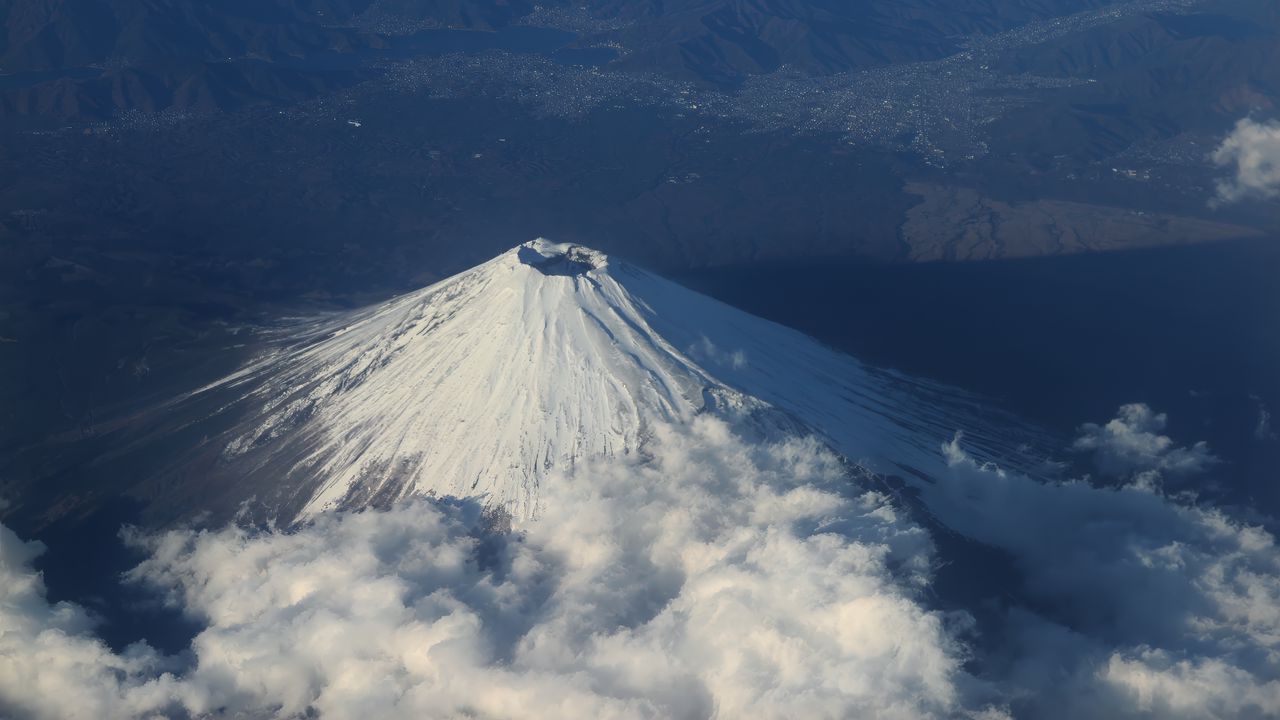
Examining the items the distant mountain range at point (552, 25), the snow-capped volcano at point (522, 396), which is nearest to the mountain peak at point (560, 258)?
the snow-capped volcano at point (522, 396)

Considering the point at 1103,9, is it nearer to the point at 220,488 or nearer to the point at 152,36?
the point at 152,36

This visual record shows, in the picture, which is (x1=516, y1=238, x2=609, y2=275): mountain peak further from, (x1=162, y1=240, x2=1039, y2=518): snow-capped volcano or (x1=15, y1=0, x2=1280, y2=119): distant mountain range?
(x1=15, y1=0, x2=1280, y2=119): distant mountain range

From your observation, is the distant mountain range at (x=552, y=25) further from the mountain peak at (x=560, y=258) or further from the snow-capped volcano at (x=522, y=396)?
the mountain peak at (x=560, y=258)

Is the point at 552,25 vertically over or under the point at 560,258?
over

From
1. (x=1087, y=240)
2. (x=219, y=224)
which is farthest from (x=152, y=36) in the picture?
(x=1087, y=240)

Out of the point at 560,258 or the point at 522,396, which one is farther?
the point at 560,258

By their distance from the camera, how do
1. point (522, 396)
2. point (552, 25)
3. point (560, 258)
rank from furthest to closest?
point (552, 25) → point (560, 258) → point (522, 396)

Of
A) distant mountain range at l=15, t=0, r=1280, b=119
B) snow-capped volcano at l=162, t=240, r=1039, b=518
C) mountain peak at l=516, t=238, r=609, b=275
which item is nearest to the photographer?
snow-capped volcano at l=162, t=240, r=1039, b=518

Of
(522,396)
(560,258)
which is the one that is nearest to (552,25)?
(560,258)

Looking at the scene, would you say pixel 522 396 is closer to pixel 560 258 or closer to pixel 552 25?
pixel 560 258

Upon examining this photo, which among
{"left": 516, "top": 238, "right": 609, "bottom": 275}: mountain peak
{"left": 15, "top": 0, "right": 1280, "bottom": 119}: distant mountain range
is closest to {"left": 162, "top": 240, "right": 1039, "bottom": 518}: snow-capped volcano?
{"left": 516, "top": 238, "right": 609, "bottom": 275}: mountain peak
